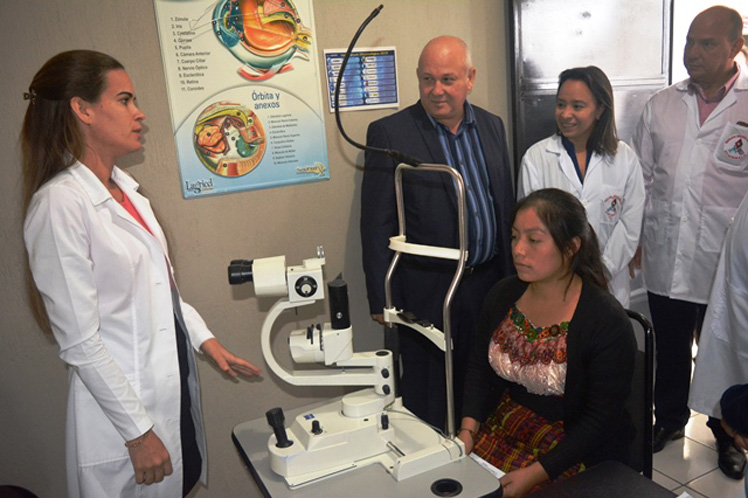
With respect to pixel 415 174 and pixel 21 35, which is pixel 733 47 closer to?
pixel 415 174

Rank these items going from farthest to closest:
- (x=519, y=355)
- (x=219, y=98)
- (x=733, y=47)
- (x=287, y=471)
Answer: (x=733, y=47)
(x=219, y=98)
(x=519, y=355)
(x=287, y=471)

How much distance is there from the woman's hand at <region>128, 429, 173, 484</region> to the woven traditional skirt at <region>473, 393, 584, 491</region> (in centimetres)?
81

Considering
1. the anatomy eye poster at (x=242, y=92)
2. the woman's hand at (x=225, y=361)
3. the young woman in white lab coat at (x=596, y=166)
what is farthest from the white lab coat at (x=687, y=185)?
the woman's hand at (x=225, y=361)

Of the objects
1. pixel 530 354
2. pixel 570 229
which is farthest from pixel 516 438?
pixel 570 229

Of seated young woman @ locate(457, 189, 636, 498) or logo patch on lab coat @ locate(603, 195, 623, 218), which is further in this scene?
logo patch on lab coat @ locate(603, 195, 623, 218)

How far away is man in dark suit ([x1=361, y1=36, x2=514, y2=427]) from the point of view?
80.2 inches

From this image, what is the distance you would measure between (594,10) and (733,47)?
2.10 ft

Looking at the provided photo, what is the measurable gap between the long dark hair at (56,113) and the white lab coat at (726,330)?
1.70 m

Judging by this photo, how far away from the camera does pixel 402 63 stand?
7.57ft

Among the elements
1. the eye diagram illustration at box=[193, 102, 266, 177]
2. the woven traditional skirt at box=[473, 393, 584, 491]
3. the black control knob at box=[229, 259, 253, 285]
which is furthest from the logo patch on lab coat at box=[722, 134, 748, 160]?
the black control knob at box=[229, 259, 253, 285]

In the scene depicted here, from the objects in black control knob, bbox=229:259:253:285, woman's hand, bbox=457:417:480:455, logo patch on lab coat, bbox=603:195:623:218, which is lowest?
woman's hand, bbox=457:417:480:455

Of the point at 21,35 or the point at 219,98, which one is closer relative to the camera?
the point at 21,35

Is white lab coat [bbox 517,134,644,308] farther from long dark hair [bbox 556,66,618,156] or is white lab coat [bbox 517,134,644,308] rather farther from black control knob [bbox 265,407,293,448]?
black control knob [bbox 265,407,293,448]

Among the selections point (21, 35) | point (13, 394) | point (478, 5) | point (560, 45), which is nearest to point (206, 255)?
point (13, 394)
